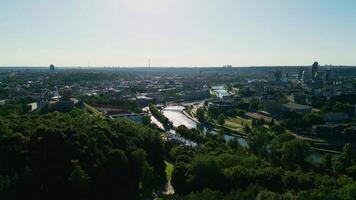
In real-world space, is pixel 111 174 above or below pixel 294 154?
above

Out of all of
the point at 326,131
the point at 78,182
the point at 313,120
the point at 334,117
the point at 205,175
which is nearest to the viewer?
the point at 78,182

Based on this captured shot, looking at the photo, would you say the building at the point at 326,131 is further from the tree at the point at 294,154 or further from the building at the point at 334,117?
the tree at the point at 294,154

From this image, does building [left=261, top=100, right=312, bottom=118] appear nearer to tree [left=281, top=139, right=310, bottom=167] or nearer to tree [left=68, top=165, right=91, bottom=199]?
tree [left=281, top=139, right=310, bottom=167]

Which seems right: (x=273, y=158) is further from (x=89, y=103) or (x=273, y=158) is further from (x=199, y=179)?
(x=89, y=103)

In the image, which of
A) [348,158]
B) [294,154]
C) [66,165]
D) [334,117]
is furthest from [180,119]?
[66,165]

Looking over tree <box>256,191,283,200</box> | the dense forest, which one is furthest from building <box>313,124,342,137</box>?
tree <box>256,191,283,200</box>

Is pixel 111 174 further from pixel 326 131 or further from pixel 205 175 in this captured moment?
pixel 326 131

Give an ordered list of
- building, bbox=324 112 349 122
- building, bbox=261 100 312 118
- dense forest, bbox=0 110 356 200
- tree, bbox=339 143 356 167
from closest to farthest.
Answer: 1. dense forest, bbox=0 110 356 200
2. tree, bbox=339 143 356 167
3. building, bbox=324 112 349 122
4. building, bbox=261 100 312 118

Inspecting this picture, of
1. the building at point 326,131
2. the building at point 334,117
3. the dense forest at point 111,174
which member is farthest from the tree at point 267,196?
the building at point 334,117

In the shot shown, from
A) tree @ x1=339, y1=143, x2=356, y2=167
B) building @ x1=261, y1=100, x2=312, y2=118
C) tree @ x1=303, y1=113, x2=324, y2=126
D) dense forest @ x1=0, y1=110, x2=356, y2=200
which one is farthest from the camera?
building @ x1=261, y1=100, x2=312, y2=118
